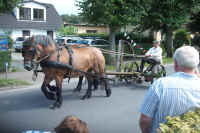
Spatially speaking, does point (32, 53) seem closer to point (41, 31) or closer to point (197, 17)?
point (197, 17)

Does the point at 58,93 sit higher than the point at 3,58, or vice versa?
the point at 3,58

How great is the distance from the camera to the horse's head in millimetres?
6152

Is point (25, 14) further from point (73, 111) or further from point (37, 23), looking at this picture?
point (73, 111)

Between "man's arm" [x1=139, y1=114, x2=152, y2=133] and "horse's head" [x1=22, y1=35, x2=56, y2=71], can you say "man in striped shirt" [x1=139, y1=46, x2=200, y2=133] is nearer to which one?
"man's arm" [x1=139, y1=114, x2=152, y2=133]

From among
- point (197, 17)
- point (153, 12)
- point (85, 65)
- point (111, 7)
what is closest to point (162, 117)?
point (85, 65)

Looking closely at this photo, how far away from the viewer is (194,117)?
2338mm

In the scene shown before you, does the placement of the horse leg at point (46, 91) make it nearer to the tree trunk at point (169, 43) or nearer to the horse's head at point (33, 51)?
the horse's head at point (33, 51)

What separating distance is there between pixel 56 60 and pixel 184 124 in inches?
189

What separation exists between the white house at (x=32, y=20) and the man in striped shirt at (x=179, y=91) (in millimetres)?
31974

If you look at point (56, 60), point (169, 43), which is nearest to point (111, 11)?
point (56, 60)

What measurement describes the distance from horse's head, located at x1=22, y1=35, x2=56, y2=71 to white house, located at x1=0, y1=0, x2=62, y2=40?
2757 centimetres

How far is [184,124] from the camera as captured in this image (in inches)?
87.4

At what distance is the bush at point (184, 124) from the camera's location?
216 cm

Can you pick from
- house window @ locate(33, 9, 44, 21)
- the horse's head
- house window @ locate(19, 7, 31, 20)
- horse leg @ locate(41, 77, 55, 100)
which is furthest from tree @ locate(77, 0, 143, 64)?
house window @ locate(33, 9, 44, 21)
